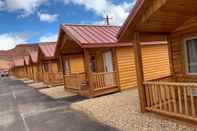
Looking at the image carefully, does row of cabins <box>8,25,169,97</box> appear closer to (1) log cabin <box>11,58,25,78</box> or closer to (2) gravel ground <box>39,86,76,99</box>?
(2) gravel ground <box>39,86,76,99</box>

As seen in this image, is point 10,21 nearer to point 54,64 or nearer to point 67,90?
point 54,64

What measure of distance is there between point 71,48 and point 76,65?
13.3ft

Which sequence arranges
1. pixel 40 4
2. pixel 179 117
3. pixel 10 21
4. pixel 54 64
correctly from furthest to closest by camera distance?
pixel 10 21 < pixel 40 4 < pixel 54 64 < pixel 179 117

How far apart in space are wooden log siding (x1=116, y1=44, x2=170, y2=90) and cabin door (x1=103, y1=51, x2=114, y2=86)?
1.75 ft

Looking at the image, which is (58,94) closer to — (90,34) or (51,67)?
(90,34)

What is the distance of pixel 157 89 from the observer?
7.71 meters

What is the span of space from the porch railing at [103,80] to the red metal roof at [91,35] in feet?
5.61

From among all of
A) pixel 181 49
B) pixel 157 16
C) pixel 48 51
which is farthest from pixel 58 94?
pixel 157 16

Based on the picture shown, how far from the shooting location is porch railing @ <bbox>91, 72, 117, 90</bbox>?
13.0 meters

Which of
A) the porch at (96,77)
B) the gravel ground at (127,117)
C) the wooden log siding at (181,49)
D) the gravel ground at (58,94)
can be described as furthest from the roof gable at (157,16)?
the gravel ground at (58,94)

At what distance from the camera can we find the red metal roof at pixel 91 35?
39.9 ft

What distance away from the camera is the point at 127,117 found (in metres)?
7.90

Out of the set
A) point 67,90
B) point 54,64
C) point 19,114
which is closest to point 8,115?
point 19,114

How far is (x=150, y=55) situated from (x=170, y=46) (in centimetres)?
488
